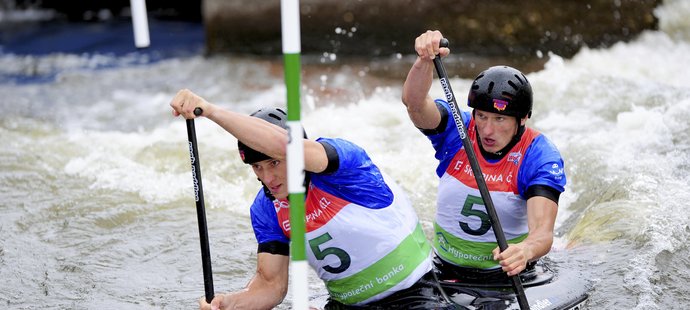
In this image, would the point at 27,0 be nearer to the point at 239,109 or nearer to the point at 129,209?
the point at 239,109

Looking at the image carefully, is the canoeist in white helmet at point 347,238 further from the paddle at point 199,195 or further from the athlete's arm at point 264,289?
Result: the paddle at point 199,195

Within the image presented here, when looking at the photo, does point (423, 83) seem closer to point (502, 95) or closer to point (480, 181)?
point (502, 95)

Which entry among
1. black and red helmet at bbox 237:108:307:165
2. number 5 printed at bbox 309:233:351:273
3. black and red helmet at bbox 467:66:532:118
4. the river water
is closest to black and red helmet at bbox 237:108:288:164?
black and red helmet at bbox 237:108:307:165

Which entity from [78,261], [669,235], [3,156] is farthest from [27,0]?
[669,235]

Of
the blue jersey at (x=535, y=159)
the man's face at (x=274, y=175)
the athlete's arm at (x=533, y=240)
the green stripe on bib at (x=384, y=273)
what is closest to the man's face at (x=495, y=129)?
the blue jersey at (x=535, y=159)

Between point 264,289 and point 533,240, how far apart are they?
4.23 ft

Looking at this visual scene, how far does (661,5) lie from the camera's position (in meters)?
11.9

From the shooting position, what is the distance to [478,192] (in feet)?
16.0

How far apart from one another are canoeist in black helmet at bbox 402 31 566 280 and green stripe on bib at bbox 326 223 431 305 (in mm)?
399

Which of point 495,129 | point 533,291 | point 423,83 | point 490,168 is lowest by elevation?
point 533,291

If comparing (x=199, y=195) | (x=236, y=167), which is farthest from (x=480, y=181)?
(x=236, y=167)

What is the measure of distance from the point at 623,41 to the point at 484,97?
7.52 metres

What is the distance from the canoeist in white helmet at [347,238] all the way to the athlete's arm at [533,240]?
39 cm

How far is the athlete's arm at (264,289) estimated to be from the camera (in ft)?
14.4
